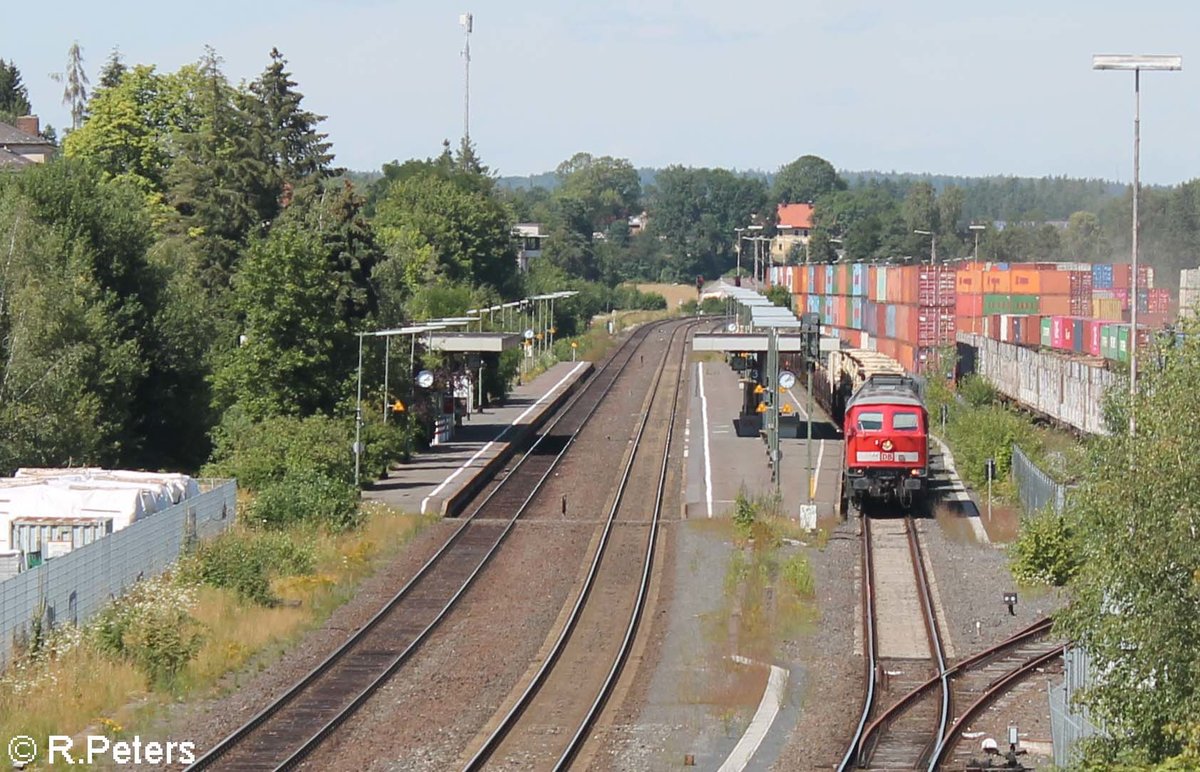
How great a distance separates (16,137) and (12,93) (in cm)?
4782

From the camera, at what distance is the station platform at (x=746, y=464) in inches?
1483

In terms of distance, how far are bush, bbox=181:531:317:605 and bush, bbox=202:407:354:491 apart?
5.77 meters

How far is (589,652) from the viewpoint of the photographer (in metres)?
23.7

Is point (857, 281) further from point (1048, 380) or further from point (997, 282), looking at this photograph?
point (1048, 380)

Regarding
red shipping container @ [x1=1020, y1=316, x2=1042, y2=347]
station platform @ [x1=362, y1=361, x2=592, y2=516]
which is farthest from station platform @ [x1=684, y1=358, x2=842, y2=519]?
red shipping container @ [x1=1020, y1=316, x2=1042, y2=347]

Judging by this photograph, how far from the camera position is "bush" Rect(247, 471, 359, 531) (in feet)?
109

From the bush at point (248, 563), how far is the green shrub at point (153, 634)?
223 centimetres

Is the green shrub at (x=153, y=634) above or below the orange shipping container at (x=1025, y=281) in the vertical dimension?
below

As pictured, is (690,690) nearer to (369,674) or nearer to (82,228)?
(369,674)

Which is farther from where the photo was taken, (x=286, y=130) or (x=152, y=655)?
(x=286, y=130)

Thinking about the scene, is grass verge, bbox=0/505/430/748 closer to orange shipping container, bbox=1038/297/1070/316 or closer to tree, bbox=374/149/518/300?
A: orange shipping container, bbox=1038/297/1070/316

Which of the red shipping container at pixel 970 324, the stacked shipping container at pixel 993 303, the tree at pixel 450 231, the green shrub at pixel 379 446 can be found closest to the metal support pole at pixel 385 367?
the green shrub at pixel 379 446

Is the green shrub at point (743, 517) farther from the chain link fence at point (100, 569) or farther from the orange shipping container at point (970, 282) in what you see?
the orange shipping container at point (970, 282)

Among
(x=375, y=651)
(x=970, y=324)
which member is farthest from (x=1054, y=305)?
(x=375, y=651)
